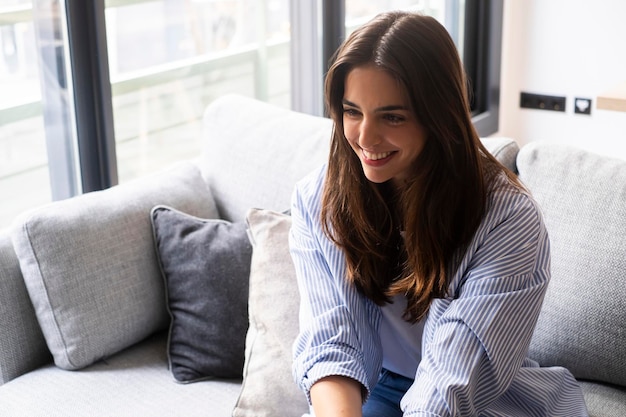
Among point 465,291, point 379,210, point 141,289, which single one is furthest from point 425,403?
point 141,289

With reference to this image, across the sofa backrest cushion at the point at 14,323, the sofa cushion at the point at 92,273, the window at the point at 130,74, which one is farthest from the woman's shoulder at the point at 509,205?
the window at the point at 130,74

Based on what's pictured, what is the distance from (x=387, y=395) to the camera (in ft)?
5.08

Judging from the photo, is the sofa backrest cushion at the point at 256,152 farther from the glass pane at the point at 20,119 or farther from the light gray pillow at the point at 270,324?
the glass pane at the point at 20,119

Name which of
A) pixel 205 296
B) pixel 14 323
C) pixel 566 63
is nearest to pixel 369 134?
pixel 205 296

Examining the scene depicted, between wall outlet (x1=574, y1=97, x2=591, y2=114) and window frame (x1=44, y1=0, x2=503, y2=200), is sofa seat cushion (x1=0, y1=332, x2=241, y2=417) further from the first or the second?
wall outlet (x1=574, y1=97, x2=591, y2=114)

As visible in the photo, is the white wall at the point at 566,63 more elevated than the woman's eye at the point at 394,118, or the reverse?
the woman's eye at the point at 394,118

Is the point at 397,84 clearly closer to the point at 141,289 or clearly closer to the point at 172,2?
the point at 141,289

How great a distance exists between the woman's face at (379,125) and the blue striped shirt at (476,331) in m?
0.16

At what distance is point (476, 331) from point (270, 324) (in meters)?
0.51

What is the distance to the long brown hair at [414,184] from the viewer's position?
1319 mm

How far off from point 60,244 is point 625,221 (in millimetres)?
1137

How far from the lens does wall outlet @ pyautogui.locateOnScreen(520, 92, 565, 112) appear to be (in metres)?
3.69

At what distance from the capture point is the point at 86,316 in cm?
183

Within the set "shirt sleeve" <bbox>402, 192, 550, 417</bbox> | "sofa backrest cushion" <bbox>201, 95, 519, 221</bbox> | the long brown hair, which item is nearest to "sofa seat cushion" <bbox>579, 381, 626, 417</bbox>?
"shirt sleeve" <bbox>402, 192, 550, 417</bbox>
